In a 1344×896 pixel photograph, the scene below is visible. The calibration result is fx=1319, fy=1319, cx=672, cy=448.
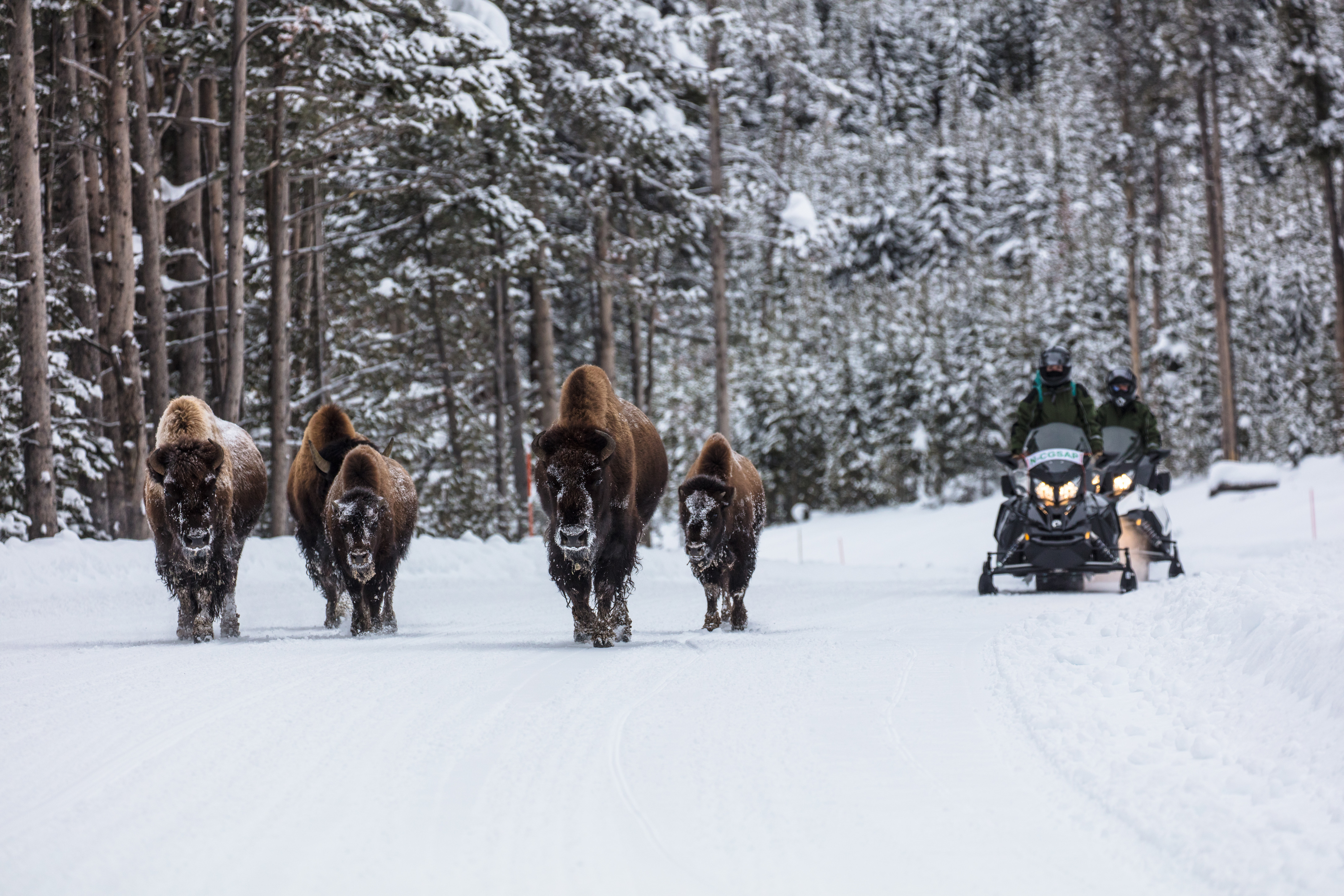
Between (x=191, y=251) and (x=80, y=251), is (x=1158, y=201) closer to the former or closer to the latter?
(x=191, y=251)

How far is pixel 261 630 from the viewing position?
1126 centimetres

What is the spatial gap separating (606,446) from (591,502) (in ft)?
1.25

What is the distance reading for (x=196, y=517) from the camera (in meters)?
9.23

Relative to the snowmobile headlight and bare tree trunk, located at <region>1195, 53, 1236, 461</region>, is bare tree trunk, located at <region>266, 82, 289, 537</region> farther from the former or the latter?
bare tree trunk, located at <region>1195, 53, 1236, 461</region>

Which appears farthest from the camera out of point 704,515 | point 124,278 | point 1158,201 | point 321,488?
point 1158,201

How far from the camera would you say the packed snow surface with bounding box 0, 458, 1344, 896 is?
3.85m

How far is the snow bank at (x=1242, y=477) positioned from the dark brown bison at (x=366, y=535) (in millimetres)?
26964

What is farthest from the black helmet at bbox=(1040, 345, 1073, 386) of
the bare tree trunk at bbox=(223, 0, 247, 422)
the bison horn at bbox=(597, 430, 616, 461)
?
the bare tree trunk at bbox=(223, 0, 247, 422)

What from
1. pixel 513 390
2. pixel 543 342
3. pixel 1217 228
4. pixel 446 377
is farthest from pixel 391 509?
pixel 1217 228

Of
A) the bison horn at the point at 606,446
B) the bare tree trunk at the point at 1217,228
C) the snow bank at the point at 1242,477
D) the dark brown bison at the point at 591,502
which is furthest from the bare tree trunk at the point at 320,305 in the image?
the bare tree trunk at the point at 1217,228

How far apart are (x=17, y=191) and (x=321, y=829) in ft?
46.6

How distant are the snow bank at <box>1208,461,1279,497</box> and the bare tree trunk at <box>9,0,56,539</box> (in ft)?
89.1

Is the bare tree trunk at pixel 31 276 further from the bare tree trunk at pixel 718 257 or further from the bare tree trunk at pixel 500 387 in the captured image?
the bare tree trunk at pixel 718 257

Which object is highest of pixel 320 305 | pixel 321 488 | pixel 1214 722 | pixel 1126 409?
pixel 320 305
